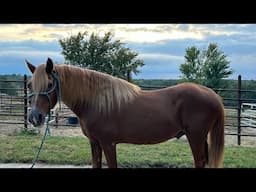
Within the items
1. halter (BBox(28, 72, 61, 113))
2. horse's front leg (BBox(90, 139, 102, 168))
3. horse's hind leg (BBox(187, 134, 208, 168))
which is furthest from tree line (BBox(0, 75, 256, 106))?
halter (BBox(28, 72, 61, 113))

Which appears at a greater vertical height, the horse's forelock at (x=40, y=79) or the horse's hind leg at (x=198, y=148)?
the horse's forelock at (x=40, y=79)

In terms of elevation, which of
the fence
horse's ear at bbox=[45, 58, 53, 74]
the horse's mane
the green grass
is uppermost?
horse's ear at bbox=[45, 58, 53, 74]

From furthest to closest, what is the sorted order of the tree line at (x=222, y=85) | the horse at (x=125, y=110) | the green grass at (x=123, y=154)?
the tree line at (x=222, y=85) < the green grass at (x=123, y=154) < the horse at (x=125, y=110)

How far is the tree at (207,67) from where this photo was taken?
6.24 meters

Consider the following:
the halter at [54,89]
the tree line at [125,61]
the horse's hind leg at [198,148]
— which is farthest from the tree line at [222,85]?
the halter at [54,89]

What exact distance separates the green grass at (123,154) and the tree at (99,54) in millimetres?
2113

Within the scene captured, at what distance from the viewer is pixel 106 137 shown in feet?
8.21

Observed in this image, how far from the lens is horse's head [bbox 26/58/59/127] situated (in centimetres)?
230

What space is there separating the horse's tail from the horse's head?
52.7 inches

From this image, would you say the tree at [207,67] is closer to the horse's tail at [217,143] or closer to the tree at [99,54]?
the tree at [99,54]

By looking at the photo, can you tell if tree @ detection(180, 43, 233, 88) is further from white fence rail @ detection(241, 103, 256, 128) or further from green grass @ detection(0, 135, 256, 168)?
green grass @ detection(0, 135, 256, 168)
